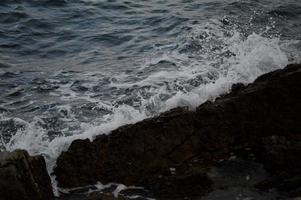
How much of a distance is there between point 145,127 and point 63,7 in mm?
9222

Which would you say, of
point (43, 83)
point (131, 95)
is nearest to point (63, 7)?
point (43, 83)

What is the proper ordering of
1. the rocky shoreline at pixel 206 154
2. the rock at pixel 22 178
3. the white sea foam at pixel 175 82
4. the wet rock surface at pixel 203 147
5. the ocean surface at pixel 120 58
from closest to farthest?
the rock at pixel 22 178 → the rocky shoreline at pixel 206 154 → the wet rock surface at pixel 203 147 → the white sea foam at pixel 175 82 → the ocean surface at pixel 120 58

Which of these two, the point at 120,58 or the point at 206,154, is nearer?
the point at 206,154

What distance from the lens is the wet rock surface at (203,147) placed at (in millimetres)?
5059

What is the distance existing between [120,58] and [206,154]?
4.78 metres

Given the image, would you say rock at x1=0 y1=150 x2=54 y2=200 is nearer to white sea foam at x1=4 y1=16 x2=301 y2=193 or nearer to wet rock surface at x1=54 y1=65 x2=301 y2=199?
wet rock surface at x1=54 y1=65 x2=301 y2=199

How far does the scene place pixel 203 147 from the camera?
5.60m

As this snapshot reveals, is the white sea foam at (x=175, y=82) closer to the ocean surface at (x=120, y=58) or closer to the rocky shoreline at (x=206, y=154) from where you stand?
the ocean surface at (x=120, y=58)

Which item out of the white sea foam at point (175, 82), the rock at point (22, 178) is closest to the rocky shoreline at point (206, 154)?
the rock at point (22, 178)

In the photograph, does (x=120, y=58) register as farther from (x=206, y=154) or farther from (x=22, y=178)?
(x=22, y=178)

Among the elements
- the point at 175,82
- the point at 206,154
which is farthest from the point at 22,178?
the point at 175,82

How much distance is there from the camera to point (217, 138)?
221 inches

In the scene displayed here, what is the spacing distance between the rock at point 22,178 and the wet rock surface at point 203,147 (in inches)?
16.4

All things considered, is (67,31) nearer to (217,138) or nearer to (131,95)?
(131,95)
